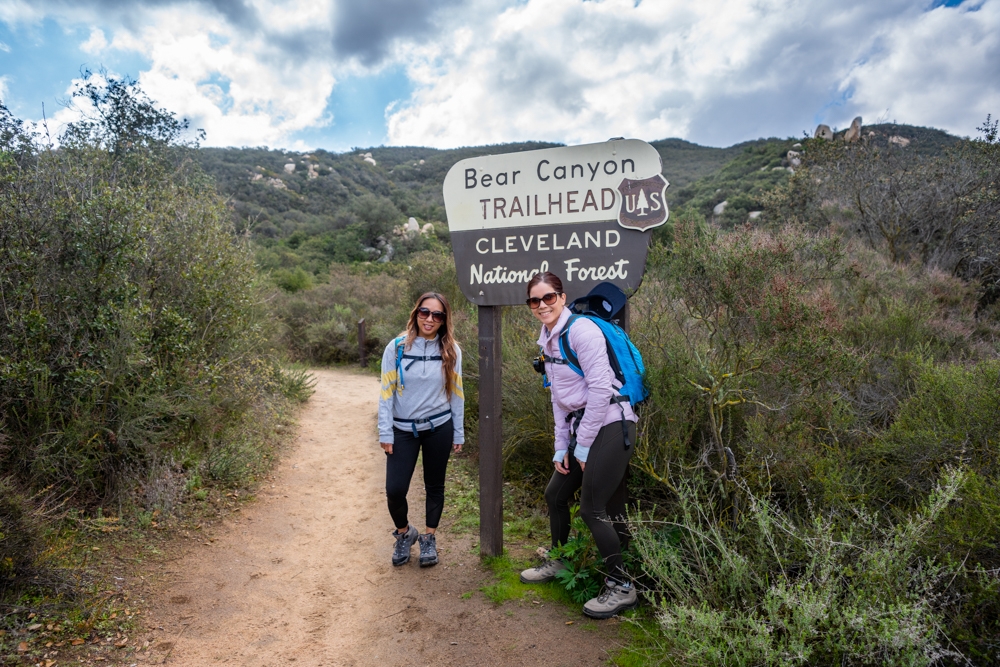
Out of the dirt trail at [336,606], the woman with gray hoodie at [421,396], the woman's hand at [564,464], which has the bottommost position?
the dirt trail at [336,606]

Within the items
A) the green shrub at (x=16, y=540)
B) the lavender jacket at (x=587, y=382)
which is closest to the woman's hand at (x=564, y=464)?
the lavender jacket at (x=587, y=382)

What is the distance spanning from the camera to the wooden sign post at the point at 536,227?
305 centimetres

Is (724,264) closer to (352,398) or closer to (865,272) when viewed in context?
(865,272)

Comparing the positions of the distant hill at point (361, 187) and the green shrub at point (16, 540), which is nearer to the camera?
the green shrub at point (16, 540)

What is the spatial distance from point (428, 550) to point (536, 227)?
2197 millimetres

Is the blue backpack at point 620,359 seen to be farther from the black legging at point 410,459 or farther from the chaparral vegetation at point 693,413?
the black legging at point 410,459

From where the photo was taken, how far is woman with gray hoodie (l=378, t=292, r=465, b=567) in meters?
3.34

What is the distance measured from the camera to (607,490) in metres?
2.70

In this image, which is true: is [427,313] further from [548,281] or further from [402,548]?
[402,548]

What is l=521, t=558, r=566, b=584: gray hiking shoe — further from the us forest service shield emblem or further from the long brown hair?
the us forest service shield emblem

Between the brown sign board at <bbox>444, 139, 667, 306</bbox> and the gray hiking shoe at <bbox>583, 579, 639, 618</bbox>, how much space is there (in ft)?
5.13

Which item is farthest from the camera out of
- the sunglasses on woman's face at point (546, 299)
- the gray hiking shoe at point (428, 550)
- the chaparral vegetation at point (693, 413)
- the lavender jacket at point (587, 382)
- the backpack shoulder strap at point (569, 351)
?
the gray hiking shoe at point (428, 550)

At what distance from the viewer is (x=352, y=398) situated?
9883mm

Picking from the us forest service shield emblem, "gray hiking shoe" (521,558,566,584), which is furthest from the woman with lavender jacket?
the us forest service shield emblem
